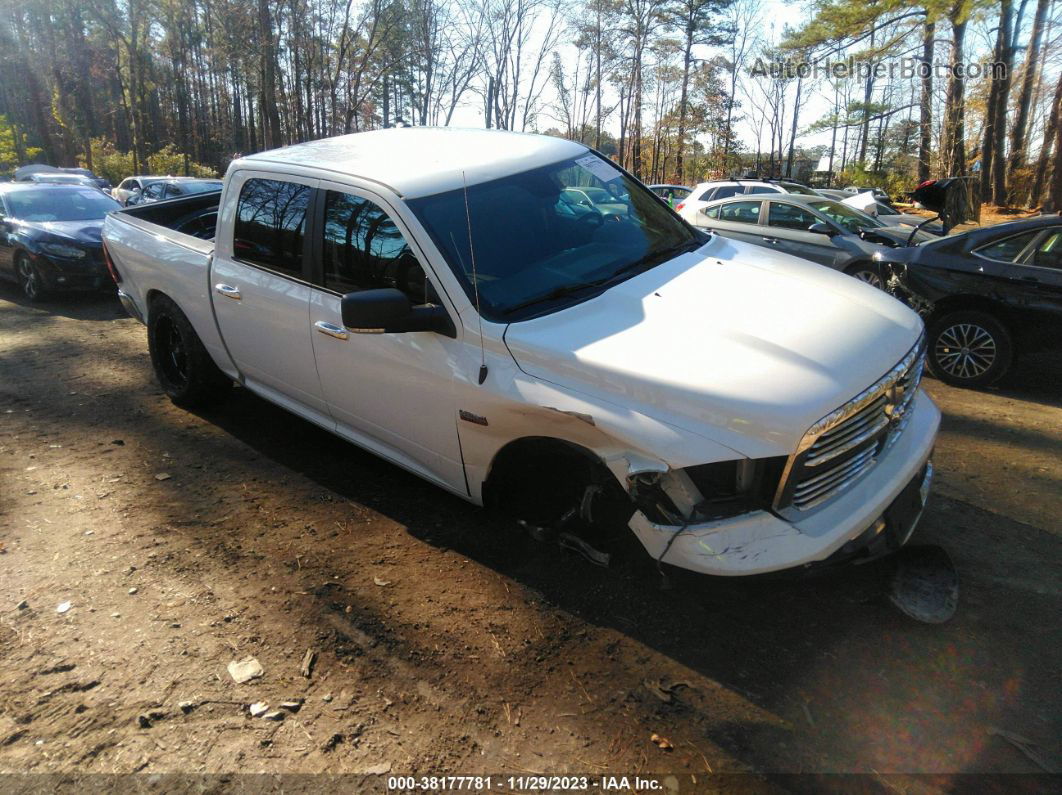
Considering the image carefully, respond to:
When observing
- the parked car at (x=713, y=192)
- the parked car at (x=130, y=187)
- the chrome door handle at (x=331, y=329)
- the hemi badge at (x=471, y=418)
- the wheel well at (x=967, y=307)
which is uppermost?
the parked car at (x=130, y=187)

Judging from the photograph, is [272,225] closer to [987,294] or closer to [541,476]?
[541,476]

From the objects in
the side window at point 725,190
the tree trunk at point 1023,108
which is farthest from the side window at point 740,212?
the tree trunk at point 1023,108

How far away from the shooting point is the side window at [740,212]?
10766mm

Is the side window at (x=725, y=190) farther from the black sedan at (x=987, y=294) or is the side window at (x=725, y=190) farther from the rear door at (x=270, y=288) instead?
the rear door at (x=270, y=288)

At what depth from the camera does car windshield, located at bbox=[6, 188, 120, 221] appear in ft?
34.7

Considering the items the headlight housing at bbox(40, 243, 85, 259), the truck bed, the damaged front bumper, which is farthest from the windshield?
the damaged front bumper

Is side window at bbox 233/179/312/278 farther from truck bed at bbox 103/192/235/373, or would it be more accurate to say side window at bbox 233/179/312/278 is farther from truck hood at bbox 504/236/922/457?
truck hood at bbox 504/236/922/457

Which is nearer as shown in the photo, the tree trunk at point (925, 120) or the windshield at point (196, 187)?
the windshield at point (196, 187)

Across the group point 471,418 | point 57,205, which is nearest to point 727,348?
point 471,418

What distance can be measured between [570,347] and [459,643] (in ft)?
4.26

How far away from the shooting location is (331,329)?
3.68m

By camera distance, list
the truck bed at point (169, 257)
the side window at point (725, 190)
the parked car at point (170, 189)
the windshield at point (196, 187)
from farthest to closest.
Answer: the windshield at point (196, 187) < the parked car at point (170, 189) < the side window at point (725, 190) < the truck bed at point (169, 257)

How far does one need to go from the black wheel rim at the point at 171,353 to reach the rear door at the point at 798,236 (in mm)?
7626

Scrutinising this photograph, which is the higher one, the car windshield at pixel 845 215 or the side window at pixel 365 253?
the car windshield at pixel 845 215
